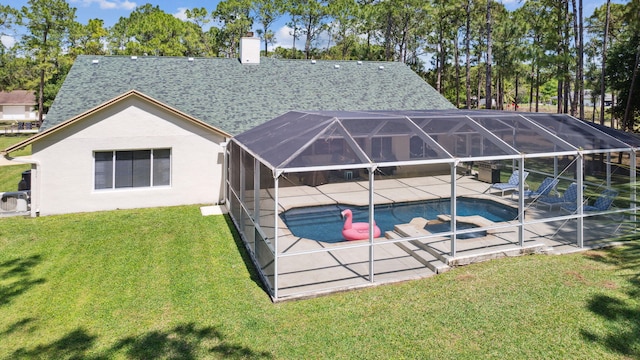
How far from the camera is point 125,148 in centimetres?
1397

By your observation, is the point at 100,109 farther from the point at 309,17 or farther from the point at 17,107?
the point at 17,107

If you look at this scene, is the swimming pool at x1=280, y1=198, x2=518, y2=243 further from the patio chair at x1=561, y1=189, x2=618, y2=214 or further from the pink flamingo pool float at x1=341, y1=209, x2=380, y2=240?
the patio chair at x1=561, y1=189, x2=618, y2=214

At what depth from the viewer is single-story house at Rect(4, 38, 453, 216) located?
13547 mm

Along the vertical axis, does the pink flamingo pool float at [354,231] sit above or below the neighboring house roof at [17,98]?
below

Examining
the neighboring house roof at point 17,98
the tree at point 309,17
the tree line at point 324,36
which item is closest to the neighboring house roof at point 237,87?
the tree line at point 324,36

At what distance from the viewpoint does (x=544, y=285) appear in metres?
7.80

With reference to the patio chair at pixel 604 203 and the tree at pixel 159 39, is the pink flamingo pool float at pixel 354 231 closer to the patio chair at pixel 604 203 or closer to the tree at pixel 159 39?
the patio chair at pixel 604 203

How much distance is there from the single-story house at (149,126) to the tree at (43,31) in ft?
84.5

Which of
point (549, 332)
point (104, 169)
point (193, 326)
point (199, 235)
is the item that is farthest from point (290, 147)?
point (104, 169)

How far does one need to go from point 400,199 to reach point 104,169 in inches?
Answer: 421

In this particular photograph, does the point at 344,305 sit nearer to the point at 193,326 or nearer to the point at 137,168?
the point at 193,326

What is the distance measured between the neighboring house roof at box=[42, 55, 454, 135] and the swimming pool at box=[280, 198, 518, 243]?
4812mm

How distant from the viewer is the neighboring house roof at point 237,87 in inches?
644

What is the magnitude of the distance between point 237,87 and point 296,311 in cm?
1397
